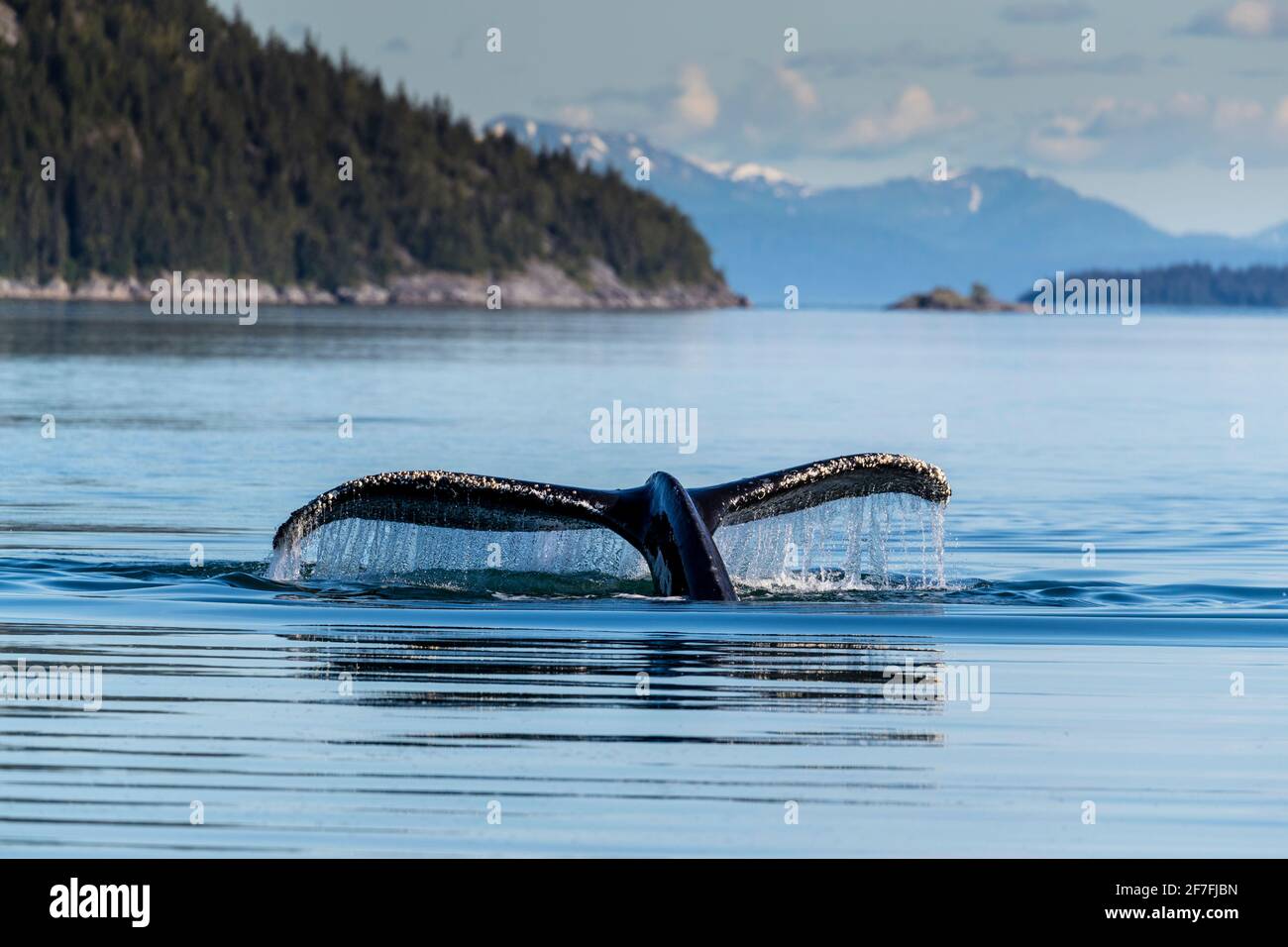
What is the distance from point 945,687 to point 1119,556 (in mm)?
8541

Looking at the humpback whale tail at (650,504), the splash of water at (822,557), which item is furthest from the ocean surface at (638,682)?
the humpback whale tail at (650,504)

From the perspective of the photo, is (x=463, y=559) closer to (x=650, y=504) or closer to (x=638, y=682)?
(x=650, y=504)

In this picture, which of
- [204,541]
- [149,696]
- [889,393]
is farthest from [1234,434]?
[149,696]

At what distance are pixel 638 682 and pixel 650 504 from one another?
2.19 meters

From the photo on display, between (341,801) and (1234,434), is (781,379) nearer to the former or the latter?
(1234,434)

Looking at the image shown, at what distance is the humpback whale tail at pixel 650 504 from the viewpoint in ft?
43.5

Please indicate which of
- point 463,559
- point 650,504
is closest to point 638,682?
point 650,504

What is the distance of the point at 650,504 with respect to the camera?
14055mm

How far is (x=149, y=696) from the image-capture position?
447 inches

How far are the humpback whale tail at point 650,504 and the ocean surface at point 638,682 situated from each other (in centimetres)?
30

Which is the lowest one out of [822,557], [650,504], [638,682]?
[638,682]

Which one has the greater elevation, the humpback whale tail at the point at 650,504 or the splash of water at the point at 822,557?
the humpback whale tail at the point at 650,504

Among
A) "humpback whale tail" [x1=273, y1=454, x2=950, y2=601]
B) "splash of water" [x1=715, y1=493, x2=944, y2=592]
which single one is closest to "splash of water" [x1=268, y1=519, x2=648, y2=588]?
"splash of water" [x1=715, y1=493, x2=944, y2=592]

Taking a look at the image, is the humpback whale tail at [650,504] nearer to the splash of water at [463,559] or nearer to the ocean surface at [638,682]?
the ocean surface at [638,682]
